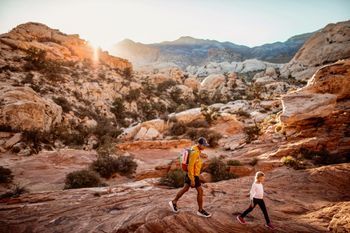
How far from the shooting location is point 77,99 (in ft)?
89.5

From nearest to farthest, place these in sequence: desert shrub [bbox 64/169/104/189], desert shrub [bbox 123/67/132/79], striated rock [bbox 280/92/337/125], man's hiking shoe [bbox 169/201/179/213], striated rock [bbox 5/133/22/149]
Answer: man's hiking shoe [bbox 169/201/179/213] < desert shrub [bbox 64/169/104/189] < striated rock [bbox 280/92/337/125] < striated rock [bbox 5/133/22/149] < desert shrub [bbox 123/67/132/79]

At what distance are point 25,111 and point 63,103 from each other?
644 cm

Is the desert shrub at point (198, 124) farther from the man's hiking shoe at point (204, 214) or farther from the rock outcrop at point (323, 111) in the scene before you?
the man's hiking shoe at point (204, 214)

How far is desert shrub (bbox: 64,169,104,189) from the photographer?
9.65 metres

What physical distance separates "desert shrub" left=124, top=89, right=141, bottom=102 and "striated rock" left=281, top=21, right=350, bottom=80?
121 ft

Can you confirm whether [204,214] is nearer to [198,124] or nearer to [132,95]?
[198,124]

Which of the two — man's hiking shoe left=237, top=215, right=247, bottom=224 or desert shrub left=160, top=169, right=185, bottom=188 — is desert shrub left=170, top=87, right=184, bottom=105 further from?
man's hiking shoe left=237, top=215, right=247, bottom=224

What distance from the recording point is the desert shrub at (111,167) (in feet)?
39.2

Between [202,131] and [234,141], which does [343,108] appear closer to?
[234,141]

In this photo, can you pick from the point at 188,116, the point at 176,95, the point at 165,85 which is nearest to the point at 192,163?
the point at 188,116

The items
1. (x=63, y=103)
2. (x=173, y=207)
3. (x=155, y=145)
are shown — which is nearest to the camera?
(x=173, y=207)

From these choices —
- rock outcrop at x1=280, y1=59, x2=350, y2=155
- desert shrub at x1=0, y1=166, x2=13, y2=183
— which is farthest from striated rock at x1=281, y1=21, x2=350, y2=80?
desert shrub at x1=0, y1=166, x2=13, y2=183

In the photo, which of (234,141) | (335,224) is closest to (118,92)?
(234,141)

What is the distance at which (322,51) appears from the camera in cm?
5431
